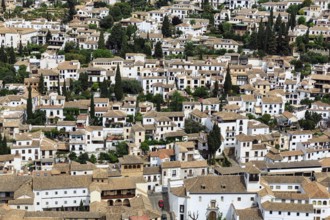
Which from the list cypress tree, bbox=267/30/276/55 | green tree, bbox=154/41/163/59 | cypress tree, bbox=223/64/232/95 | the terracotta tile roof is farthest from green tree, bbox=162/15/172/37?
the terracotta tile roof

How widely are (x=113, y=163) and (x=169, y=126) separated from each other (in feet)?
17.4

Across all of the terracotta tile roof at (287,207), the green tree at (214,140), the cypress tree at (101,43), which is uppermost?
the cypress tree at (101,43)

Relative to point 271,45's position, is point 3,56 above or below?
below

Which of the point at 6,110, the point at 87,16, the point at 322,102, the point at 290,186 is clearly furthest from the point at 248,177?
the point at 87,16

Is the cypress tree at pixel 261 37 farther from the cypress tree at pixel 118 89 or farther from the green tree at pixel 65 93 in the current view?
the green tree at pixel 65 93

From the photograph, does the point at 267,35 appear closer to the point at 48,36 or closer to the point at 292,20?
the point at 292,20

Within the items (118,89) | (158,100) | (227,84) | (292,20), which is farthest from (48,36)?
(292,20)

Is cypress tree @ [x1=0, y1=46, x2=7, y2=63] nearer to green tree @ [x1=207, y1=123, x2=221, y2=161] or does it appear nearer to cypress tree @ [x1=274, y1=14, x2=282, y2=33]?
green tree @ [x1=207, y1=123, x2=221, y2=161]

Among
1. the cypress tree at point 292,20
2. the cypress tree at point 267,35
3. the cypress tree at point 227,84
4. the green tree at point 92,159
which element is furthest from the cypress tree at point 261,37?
the green tree at point 92,159

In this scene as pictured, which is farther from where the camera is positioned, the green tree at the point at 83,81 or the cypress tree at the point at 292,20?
the cypress tree at the point at 292,20

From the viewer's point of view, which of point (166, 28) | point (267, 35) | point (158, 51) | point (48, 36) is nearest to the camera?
point (158, 51)

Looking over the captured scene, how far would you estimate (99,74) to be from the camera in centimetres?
4853

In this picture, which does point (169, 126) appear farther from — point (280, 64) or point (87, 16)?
point (87, 16)

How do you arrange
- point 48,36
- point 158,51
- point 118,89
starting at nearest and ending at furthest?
point 118,89 → point 158,51 → point 48,36
